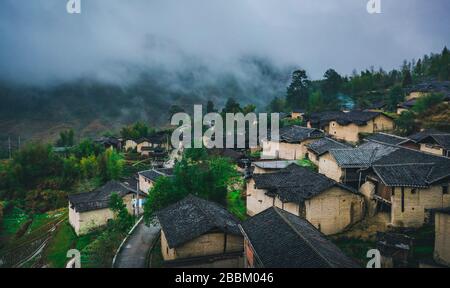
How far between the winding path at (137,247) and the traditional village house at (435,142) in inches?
701

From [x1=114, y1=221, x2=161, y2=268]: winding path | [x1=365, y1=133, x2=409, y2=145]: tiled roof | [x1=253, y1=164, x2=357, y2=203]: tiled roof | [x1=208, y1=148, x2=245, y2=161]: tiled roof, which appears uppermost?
[x1=365, y1=133, x2=409, y2=145]: tiled roof

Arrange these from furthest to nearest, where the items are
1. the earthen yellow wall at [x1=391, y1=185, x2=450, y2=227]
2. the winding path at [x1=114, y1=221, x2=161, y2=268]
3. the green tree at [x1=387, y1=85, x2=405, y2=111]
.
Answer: the green tree at [x1=387, y1=85, x2=405, y2=111] → the earthen yellow wall at [x1=391, y1=185, x2=450, y2=227] → the winding path at [x1=114, y1=221, x2=161, y2=268]

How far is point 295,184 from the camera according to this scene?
788 inches

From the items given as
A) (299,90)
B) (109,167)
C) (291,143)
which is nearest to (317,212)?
(291,143)

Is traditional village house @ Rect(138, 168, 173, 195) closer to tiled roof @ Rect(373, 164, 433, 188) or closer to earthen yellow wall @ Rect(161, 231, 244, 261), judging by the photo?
earthen yellow wall @ Rect(161, 231, 244, 261)

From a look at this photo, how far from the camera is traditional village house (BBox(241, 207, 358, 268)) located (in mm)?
10345

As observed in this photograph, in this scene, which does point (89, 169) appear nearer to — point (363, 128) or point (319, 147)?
point (319, 147)

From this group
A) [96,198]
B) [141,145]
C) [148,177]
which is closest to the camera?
[96,198]

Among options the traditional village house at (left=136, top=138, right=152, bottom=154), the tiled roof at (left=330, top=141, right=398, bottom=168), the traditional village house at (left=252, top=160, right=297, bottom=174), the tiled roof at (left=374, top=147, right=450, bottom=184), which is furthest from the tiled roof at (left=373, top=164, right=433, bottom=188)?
the traditional village house at (left=136, top=138, right=152, bottom=154)

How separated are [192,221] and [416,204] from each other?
10089 millimetres

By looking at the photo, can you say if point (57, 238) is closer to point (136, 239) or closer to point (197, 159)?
point (136, 239)

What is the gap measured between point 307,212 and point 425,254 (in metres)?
5.12

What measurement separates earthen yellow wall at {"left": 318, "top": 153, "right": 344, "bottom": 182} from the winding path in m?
10.6
